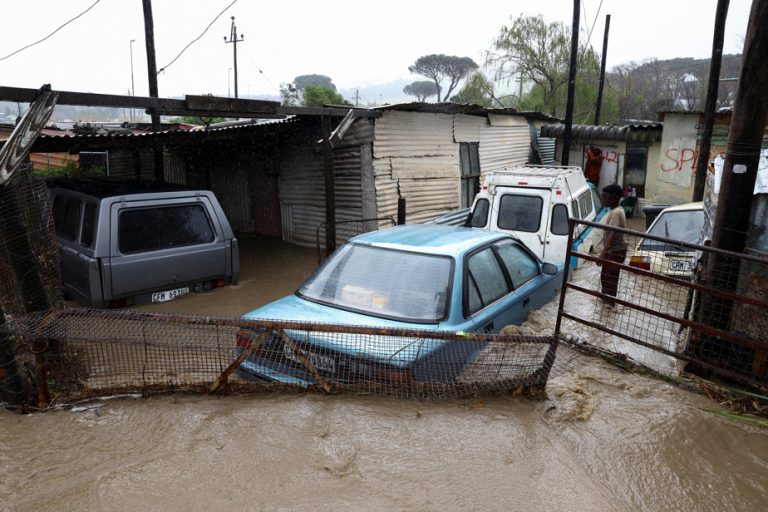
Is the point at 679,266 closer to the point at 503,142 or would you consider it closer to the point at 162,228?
the point at 162,228

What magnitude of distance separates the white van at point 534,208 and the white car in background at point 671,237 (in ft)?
3.27

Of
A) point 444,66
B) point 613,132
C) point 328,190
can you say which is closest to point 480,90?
point 613,132

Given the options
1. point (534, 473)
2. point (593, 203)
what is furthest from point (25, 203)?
point (593, 203)

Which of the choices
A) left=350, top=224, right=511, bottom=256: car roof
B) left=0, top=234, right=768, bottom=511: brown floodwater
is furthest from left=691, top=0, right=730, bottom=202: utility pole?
left=0, top=234, right=768, bottom=511: brown floodwater

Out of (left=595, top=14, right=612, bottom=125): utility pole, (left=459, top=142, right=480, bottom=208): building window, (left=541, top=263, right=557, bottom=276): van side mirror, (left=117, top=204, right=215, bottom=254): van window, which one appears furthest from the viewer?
(left=595, top=14, right=612, bottom=125): utility pole

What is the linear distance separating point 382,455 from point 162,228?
14.6 feet

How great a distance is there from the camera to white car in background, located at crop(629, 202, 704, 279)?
7.29m

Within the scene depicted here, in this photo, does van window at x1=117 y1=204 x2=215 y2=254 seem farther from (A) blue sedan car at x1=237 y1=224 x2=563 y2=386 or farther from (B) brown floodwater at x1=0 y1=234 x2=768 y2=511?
(B) brown floodwater at x1=0 y1=234 x2=768 y2=511

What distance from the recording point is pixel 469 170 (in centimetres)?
1384

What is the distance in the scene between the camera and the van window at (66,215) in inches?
254

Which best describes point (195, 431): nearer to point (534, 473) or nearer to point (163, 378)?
point (163, 378)

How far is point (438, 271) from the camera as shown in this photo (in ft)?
14.6

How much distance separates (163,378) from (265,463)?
1.41 metres

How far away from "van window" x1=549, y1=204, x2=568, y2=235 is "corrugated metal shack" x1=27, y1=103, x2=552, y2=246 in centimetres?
323
